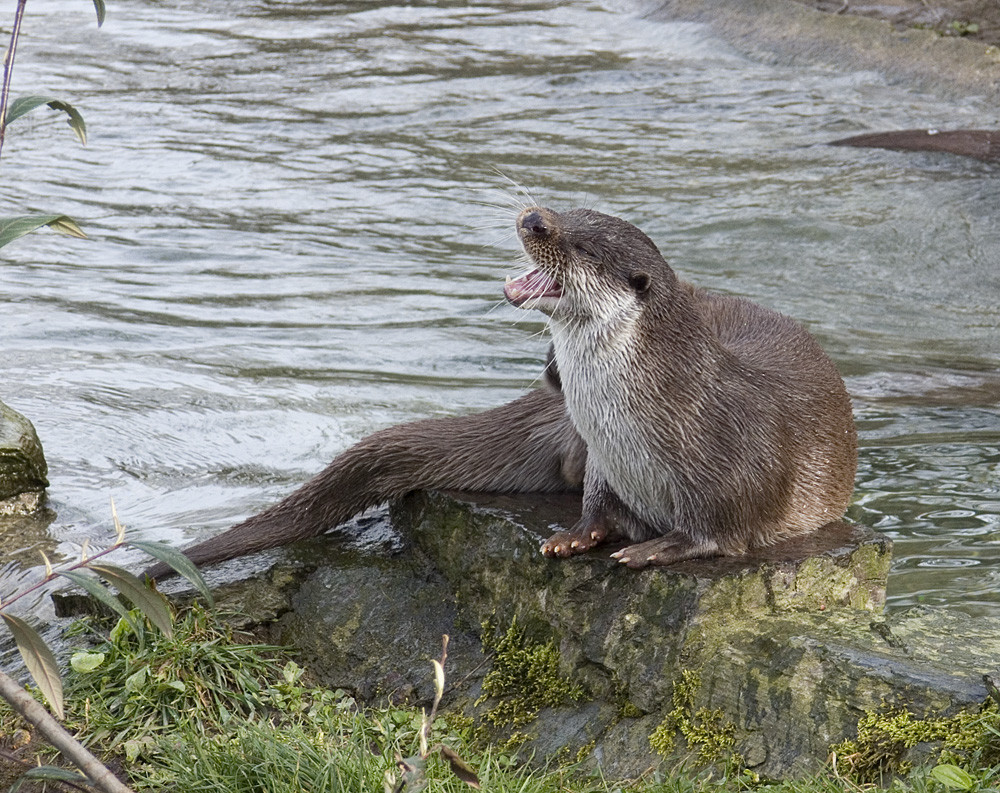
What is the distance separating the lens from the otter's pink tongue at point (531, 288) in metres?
2.81

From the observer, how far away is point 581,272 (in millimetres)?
2850

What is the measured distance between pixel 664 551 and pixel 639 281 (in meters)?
0.58

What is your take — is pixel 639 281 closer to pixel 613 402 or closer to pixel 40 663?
pixel 613 402

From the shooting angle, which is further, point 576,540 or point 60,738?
point 576,540

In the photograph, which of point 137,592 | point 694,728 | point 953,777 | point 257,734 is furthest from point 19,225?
point 953,777

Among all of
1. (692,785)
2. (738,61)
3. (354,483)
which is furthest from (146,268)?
(738,61)

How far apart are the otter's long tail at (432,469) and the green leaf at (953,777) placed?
55.4 inches

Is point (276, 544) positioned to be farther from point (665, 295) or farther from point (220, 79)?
point (220, 79)

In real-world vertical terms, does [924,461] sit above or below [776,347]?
below

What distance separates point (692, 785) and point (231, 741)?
34.9 inches

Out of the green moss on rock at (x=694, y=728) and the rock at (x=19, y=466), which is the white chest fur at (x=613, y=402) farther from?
the rock at (x=19, y=466)

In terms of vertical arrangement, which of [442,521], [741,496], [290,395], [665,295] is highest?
[665,295]

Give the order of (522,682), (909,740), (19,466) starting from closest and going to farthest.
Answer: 1. (909,740)
2. (522,682)
3. (19,466)

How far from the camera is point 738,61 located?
40.5 feet
